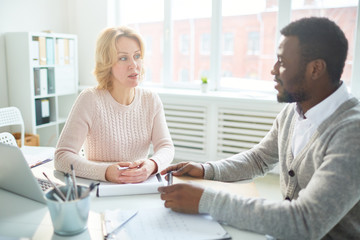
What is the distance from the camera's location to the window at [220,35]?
3.26 metres

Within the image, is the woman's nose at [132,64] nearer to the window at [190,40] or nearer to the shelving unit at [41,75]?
the shelving unit at [41,75]

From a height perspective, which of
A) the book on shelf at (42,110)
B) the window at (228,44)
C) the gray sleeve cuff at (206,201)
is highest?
the window at (228,44)

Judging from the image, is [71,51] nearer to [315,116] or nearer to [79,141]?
[79,141]

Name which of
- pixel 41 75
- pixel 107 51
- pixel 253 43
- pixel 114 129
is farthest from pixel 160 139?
pixel 253 43

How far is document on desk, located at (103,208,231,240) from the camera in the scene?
0.89 meters

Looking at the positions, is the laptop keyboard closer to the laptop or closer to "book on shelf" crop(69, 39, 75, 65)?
the laptop

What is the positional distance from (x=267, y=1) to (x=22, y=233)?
10.4 ft

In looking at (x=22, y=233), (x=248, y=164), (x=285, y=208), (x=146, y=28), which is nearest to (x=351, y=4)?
(x=146, y=28)

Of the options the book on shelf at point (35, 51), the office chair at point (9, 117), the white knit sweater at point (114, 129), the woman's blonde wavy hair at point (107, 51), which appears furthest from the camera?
the book on shelf at point (35, 51)

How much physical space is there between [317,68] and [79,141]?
1.04 metres

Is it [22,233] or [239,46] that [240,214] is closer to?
[22,233]

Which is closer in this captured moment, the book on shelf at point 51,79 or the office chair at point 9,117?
the office chair at point 9,117

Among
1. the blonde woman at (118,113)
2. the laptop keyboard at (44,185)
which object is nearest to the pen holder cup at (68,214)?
the laptop keyboard at (44,185)

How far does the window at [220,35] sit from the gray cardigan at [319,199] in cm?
242
